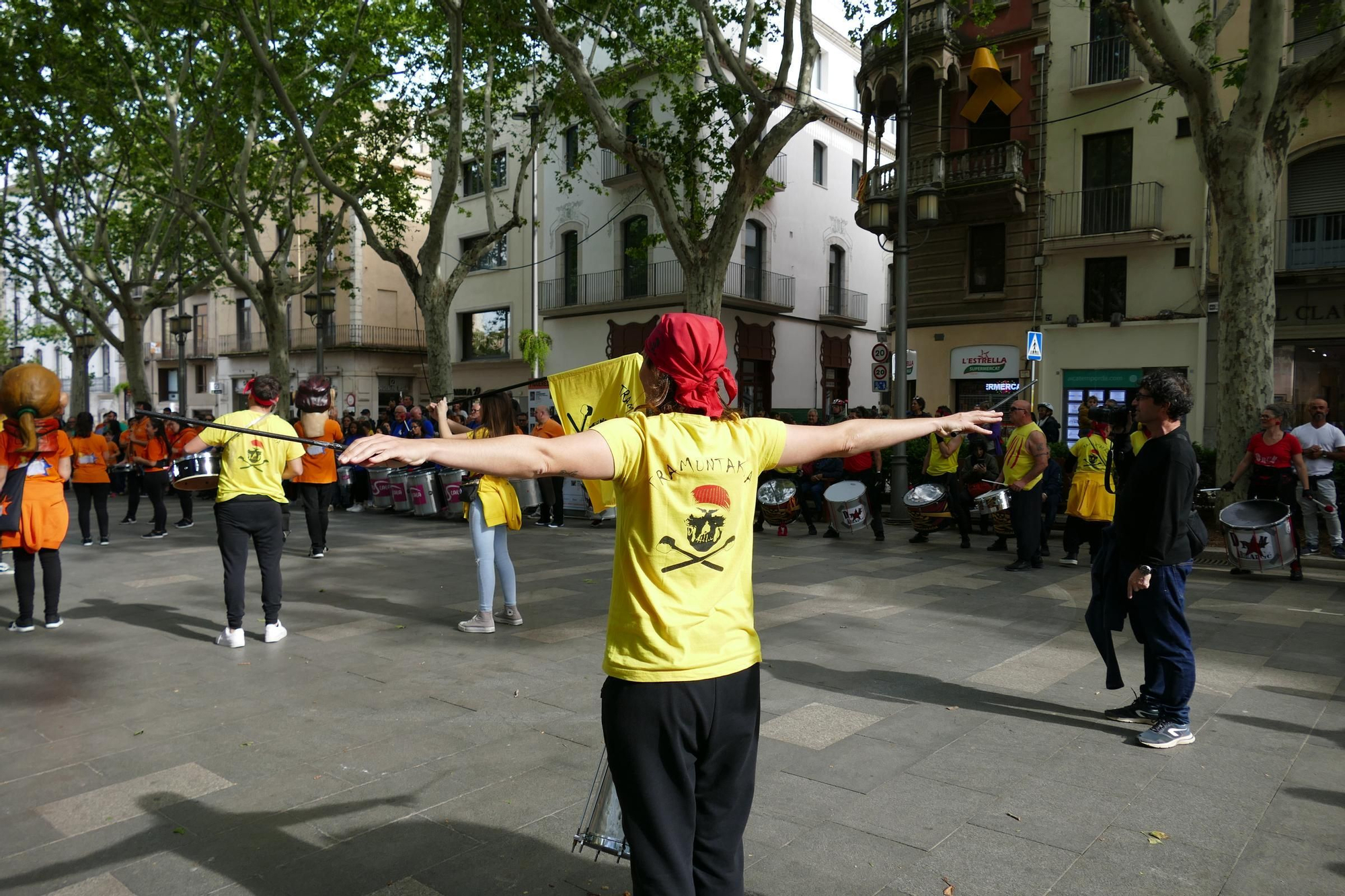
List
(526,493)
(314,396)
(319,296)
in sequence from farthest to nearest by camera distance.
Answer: (319,296), (314,396), (526,493)

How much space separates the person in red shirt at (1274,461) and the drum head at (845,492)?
4042 millimetres

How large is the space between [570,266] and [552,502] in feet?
57.5

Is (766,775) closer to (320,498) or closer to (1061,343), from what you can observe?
(320,498)

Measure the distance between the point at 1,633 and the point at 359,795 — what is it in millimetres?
4990

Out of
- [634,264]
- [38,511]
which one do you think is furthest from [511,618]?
[634,264]

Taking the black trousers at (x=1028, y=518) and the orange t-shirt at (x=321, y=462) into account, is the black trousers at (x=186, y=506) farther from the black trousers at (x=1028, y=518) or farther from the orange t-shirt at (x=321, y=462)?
the black trousers at (x=1028, y=518)

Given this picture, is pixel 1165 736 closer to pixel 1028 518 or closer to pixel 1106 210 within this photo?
pixel 1028 518

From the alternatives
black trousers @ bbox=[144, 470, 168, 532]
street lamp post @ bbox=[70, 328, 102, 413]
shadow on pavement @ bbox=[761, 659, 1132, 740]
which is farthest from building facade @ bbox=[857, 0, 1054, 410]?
street lamp post @ bbox=[70, 328, 102, 413]

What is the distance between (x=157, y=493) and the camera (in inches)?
544

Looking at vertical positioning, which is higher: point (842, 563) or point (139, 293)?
point (139, 293)

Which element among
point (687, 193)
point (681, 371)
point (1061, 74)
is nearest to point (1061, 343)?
point (1061, 74)

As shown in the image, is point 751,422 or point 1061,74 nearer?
point 751,422

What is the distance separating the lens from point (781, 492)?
41.8 ft

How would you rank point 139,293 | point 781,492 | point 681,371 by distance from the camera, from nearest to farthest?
point 681,371
point 781,492
point 139,293
